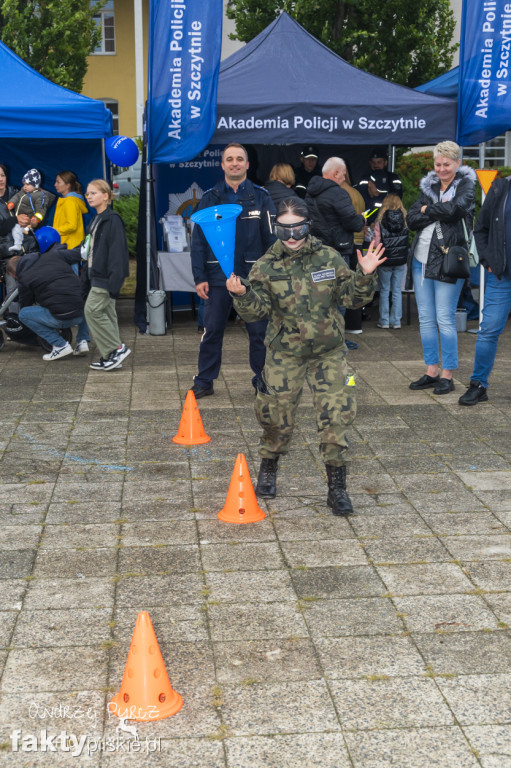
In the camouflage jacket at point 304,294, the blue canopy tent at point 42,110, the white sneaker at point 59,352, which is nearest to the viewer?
the camouflage jacket at point 304,294

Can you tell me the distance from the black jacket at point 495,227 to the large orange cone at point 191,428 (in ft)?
9.02

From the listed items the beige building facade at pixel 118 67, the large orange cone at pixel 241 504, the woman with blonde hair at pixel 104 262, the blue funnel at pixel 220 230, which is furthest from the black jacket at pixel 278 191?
the beige building facade at pixel 118 67

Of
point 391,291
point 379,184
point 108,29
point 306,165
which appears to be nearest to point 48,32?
point 306,165

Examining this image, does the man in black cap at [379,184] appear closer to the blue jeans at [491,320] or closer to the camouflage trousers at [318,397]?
the blue jeans at [491,320]

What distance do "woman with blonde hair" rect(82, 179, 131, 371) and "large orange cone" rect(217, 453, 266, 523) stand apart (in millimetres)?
4056

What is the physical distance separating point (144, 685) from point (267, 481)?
2.51 meters

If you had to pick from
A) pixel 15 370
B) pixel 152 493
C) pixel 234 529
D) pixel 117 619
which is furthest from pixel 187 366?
pixel 117 619

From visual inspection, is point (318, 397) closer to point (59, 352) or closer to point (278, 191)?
point (59, 352)

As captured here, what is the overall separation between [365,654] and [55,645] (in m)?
1.31

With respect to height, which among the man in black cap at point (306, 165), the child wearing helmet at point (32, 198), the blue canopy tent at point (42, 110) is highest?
the blue canopy tent at point (42, 110)

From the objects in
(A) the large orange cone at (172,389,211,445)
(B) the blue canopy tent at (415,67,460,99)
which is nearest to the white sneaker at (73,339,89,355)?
(A) the large orange cone at (172,389,211,445)

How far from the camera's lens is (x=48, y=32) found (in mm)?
19875

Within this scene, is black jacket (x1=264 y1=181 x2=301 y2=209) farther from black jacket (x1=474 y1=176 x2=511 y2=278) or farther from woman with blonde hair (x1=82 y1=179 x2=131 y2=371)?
black jacket (x1=474 y1=176 x2=511 y2=278)

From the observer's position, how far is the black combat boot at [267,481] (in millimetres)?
5918
